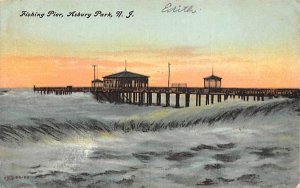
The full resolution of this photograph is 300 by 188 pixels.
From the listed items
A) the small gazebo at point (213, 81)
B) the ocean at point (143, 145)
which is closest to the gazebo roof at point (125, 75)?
the ocean at point (143, 145)

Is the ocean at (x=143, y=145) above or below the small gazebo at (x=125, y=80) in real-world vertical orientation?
below

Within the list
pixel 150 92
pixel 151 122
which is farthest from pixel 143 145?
pixel 150 92

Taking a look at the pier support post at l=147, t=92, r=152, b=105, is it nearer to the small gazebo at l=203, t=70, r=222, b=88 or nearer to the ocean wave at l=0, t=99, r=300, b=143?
the ocean wave at l=0, t=99, r=300, b=143

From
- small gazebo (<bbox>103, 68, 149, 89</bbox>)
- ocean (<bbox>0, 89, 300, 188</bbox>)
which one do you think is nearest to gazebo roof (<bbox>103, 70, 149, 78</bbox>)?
small gazebo (<bbox>103, 68, 149, 89</bbox>)

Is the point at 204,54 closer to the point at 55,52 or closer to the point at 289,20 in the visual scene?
the point at 289,20

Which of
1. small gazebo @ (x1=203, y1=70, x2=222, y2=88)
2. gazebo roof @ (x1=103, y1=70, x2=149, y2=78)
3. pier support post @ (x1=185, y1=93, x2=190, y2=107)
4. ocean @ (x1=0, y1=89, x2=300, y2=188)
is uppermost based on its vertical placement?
gazebo roof @ (x1=103, y1=70, x2=149, y2=78)

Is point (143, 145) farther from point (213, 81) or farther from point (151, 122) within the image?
point (213, 81)

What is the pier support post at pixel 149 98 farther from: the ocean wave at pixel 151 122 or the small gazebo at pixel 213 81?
the small gazebo at pixel 213 81

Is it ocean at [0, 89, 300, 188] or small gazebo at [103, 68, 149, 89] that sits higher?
small gazebo at [103, 68, 149, 89]
